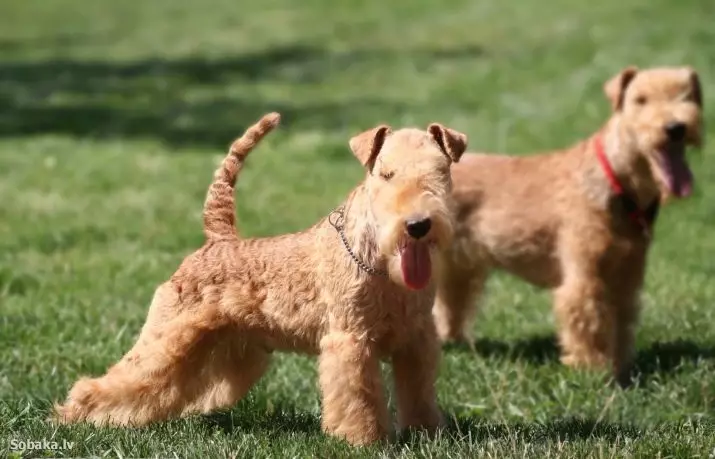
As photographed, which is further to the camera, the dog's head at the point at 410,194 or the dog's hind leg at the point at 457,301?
the dog's hind leg at the point at 457,301

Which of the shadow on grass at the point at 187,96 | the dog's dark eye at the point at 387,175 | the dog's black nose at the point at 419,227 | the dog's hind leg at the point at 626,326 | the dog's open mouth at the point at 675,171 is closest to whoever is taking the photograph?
the dog's black nose at the point at 419,227

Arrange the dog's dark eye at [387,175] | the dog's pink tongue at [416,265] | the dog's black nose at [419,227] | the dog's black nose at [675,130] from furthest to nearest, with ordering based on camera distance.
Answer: the dog's black nose at [675,130] → the dog's dark eye at [387,175] → the dog's pink tongue at [416,265] → the dog's black nose at [419,227]

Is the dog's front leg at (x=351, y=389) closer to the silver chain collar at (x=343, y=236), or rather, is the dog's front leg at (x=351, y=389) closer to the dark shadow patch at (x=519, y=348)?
the silver chain collar at (x=343, y=236)

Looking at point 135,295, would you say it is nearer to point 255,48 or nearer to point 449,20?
point 255,48

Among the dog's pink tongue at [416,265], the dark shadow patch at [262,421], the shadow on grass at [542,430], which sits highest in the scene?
the dog's pink tongue at [416,265]

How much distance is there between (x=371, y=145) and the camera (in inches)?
185

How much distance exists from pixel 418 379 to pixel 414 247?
81 cm


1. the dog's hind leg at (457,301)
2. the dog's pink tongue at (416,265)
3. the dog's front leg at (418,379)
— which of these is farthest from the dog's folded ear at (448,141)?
the dog's hind leg at (457,301)

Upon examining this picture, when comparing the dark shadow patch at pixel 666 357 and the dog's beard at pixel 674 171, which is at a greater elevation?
the dog's beard at pixel 674 171

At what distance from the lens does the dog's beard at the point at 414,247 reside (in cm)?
427

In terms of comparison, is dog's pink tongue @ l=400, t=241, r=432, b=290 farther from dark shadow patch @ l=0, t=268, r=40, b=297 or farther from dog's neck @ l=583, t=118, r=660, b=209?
dark shadow patch @ l=0, t=268, r=40, b=297

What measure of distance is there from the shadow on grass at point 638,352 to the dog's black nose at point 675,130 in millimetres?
1265

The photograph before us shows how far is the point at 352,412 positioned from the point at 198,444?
641mm

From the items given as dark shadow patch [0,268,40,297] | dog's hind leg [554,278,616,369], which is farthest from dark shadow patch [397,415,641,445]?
dark shadow patch [0,268,40,297]
